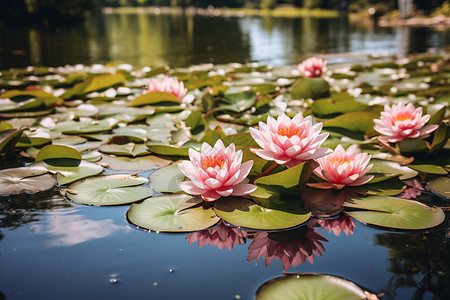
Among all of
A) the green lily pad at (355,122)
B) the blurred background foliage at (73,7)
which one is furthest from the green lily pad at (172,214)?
the blurred background foliage at (73,7)

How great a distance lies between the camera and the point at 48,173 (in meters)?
1.69

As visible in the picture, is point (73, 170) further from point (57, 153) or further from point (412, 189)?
point (412, 189)

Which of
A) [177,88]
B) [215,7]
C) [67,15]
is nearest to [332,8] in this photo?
[215,7]

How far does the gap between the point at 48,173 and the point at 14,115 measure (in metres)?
1.20

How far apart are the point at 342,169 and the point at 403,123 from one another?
54 centimetres

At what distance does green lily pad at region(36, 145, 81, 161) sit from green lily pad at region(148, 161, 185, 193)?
412 mm

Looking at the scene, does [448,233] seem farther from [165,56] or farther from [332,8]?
[332,8]

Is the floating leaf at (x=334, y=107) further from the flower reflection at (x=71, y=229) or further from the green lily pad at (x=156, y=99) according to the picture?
the flower reflection at (x=71, y=229)

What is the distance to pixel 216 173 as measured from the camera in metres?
1.31

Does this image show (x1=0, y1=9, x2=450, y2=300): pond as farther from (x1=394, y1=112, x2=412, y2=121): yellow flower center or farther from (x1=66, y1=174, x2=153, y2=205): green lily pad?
(x1=394, y1=112, x2=412, y2=121): yellow flower center

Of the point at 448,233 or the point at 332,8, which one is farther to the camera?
the point at 332,8

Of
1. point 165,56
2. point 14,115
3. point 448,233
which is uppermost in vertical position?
point 165,56

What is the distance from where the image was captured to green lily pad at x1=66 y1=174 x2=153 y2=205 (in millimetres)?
1466

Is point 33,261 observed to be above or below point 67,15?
below
